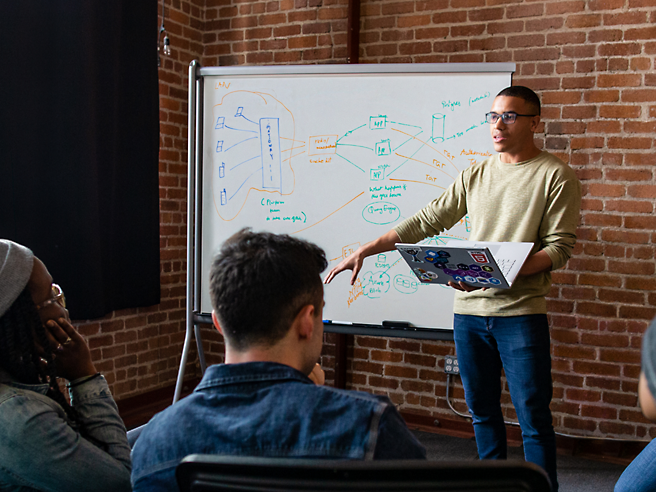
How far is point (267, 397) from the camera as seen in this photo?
784 mm

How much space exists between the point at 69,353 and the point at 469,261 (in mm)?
1145

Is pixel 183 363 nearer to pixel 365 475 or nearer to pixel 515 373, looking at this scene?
pixel 515 373

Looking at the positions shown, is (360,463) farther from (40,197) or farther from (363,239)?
(40,197)

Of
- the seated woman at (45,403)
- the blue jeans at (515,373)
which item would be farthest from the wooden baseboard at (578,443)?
the seated woman at (45,403)

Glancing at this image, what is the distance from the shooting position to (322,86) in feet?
9.06

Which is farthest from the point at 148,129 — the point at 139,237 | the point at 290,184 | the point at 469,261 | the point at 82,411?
the point at 82,411

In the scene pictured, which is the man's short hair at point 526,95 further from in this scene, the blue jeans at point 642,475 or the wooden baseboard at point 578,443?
the wooden baseboard at point 578,443

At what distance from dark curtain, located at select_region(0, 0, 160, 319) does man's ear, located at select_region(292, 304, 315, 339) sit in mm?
2054

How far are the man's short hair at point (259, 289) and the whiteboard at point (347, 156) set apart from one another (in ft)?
5.86

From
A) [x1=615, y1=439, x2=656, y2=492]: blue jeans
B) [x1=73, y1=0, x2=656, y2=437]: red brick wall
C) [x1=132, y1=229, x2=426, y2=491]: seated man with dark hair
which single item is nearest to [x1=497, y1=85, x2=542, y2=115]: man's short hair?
[x1=73, y1=0, x2=656, y2=437]: red brick wall

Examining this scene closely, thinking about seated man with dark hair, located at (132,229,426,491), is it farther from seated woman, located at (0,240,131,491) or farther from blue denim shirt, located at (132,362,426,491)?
seated woman, located at (0,240,131,491)

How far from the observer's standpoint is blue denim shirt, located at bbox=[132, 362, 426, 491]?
75 cm

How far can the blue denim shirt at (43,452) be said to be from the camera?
975 mm

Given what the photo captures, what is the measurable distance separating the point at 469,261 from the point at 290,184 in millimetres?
1177
